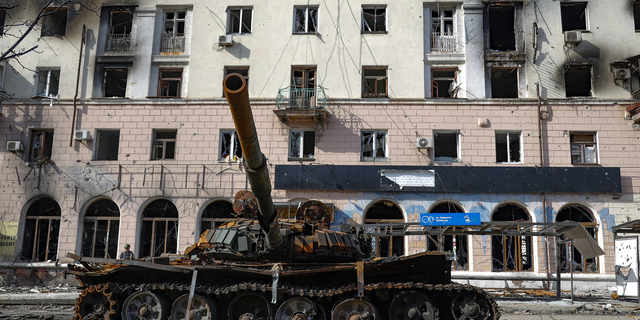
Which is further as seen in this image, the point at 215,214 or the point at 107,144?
the point at 107,144

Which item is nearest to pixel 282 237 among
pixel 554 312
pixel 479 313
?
pixel 479 313

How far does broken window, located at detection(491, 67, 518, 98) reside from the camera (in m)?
21.9

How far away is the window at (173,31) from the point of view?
896 inches

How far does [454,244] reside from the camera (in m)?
20.6

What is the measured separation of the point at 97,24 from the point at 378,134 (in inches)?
537

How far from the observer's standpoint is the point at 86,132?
2175 centimetres

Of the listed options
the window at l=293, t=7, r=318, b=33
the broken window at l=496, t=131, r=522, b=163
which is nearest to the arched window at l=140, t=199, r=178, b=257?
the window at l=293, t=7, r=318, b=33

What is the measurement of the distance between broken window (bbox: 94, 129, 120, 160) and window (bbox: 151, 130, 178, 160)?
183cm

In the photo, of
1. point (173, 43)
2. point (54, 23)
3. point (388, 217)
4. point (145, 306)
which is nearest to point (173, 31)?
point (173, 43)

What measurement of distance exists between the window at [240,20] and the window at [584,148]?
1467 centimetres

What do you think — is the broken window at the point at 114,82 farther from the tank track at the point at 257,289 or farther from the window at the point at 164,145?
the tank track at the point at 257,289

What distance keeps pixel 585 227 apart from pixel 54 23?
24.9 m

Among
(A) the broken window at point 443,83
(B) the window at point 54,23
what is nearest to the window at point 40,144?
(B) the window at point 54,23

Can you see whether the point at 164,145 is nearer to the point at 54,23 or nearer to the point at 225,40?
the point at 225,40
